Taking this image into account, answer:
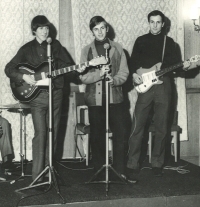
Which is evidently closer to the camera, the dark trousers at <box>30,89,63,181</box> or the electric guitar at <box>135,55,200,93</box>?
the dark trousers at <box>30,89,63,181</box>

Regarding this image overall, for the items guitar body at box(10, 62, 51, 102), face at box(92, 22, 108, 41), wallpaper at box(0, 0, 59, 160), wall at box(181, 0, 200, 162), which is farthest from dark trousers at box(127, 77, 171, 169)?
wallpaper at box(0, 0, 59, 160)

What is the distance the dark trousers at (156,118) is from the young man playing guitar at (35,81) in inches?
38.4

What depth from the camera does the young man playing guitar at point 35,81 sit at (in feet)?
10.9

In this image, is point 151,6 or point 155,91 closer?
point 155,91

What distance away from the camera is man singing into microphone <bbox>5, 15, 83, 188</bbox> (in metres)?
3.32

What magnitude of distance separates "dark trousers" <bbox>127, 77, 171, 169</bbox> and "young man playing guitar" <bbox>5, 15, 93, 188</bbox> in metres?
0.97

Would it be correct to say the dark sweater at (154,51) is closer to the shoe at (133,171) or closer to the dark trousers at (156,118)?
the dark trousers at (156,118)

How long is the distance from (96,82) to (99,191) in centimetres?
109

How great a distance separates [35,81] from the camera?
3.33 m

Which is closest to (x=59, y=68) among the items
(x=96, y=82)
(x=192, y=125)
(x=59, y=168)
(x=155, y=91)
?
(x=96, y=82)

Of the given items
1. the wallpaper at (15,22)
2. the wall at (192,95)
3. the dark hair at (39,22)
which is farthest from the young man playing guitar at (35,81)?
the wall at (192,95)

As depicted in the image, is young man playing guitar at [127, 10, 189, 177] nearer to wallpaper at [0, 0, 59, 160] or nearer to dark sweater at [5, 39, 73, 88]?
dark sweater at [5, 39, 73, 88]

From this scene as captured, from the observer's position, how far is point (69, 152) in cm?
501

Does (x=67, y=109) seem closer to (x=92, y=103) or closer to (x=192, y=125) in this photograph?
(x=92, y=103)
